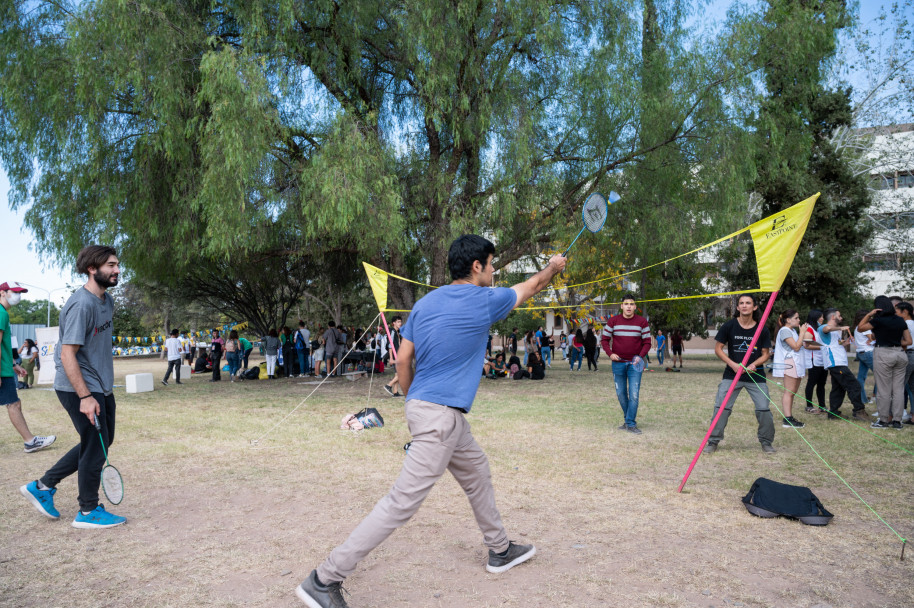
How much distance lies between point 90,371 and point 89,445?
551 mm

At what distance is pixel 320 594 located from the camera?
3.15m

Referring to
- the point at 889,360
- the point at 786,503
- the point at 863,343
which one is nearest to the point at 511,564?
the point at 786,503

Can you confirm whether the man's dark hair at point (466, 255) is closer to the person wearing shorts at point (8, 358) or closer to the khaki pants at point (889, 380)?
the person wearing shorts at point (8, 358)

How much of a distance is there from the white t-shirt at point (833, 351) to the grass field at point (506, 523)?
107 centimetres

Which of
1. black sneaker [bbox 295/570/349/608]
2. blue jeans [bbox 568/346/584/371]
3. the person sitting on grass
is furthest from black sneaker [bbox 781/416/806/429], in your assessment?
blue jeans [bbox 568/346/584/371]

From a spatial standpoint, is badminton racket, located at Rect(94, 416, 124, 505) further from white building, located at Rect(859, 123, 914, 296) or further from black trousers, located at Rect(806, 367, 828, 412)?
white building, located at Rect(859, 123, 914, 296)

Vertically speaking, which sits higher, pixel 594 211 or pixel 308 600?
pixel 594 211

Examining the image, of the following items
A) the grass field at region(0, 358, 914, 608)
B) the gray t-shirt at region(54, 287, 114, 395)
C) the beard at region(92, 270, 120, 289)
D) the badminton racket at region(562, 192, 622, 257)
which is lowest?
the grass field at region(0, 358, 914, 608)

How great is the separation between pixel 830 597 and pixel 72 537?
5014 millimetres

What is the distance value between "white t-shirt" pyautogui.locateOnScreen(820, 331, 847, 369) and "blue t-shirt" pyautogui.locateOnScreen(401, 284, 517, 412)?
8652 millimetres

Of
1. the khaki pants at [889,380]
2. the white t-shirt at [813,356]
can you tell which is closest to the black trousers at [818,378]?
the white t-shirt at [813,356]

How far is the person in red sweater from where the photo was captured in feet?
29.3

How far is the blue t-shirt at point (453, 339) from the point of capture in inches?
135

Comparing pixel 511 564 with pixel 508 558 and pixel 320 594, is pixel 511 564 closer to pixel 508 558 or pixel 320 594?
pixel 508 558
